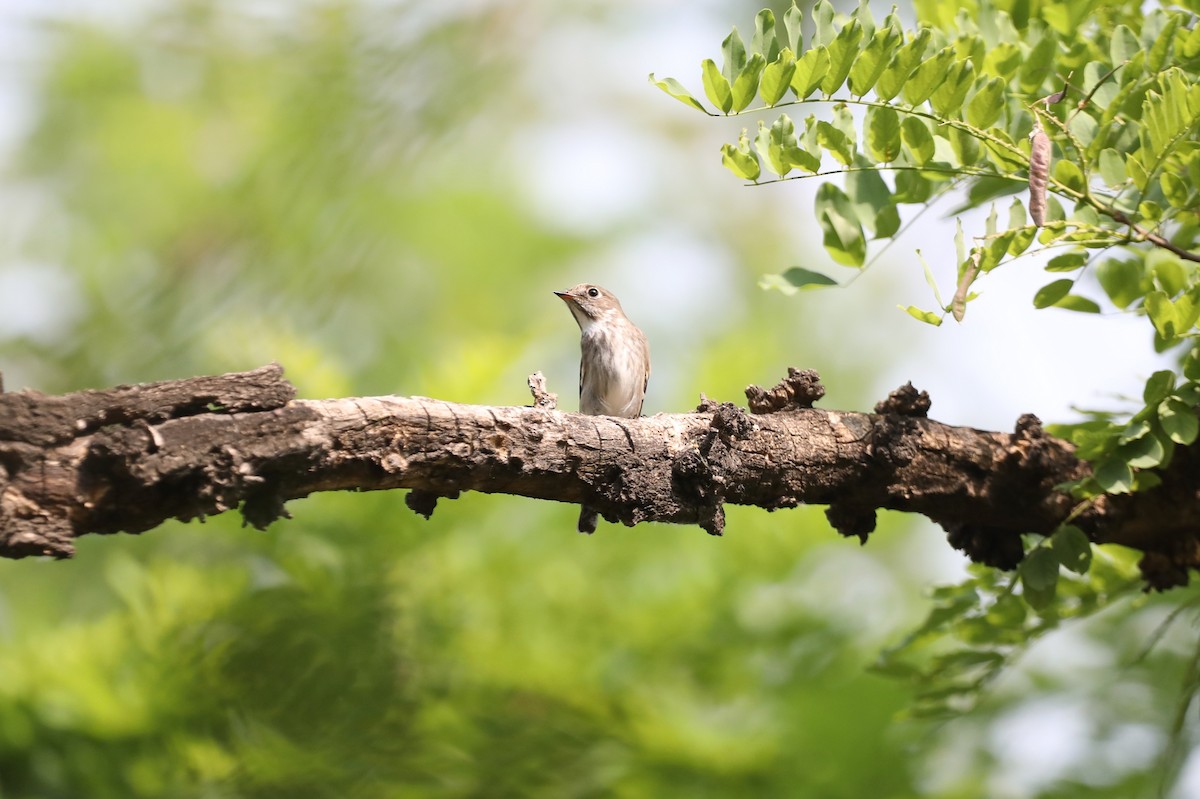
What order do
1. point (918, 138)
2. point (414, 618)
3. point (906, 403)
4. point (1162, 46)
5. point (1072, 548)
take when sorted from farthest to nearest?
point (414, 618)
point (906, 403)
point (1072, 548)
point (918, 138)
point (1162, 46)

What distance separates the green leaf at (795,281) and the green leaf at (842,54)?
43 centimetres

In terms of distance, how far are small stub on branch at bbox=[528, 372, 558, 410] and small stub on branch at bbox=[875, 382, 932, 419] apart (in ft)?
2.56

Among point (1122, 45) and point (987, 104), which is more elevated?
point (1122, 45)

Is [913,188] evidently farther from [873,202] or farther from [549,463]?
[549,463]

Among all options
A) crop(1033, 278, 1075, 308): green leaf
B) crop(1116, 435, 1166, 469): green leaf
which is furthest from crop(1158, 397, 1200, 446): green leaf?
crop(1033, 278, 1075, 308): green leaf

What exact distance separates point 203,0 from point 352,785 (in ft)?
12.5

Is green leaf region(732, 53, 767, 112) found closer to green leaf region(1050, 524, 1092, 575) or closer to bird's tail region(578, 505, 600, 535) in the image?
bird's tail region(578, 505, 600, 535)

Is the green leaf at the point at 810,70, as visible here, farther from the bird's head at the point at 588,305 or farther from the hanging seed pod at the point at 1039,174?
the bird's head at the point at 588,305

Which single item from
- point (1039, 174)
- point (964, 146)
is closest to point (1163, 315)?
point (1039, 174)

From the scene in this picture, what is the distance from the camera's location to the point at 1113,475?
2420mm

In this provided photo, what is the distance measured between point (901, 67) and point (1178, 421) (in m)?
0.92

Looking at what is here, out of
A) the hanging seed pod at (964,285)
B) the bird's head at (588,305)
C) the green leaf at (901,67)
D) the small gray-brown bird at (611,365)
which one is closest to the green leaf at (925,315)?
the hanging seed pod at (964,285)

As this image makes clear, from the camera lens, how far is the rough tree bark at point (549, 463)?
1.81 meters

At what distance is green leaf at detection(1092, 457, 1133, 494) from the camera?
239 cm
